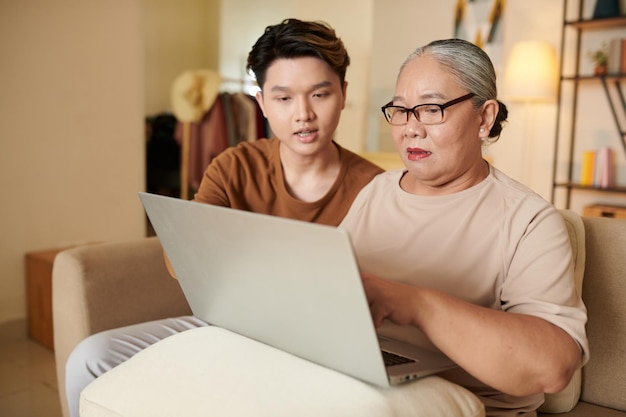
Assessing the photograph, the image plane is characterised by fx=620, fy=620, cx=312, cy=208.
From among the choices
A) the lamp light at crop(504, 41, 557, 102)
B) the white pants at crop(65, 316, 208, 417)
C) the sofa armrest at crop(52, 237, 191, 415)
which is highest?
the lamp light at crop(504, 41, 557, 102)

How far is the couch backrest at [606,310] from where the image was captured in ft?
4.32

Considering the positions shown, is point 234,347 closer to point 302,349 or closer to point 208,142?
point 302,349

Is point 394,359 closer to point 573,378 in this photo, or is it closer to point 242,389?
point 242,389

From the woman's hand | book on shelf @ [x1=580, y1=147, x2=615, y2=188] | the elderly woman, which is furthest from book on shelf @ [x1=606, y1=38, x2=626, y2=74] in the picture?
the woman's hand

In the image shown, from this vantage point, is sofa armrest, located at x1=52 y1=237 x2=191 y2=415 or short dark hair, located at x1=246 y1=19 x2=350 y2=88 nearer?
short dark hair, located at x1=246 y1=19 x2=350 y2=88

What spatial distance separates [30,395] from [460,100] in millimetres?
2033

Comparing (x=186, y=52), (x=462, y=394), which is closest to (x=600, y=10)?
(x=462, y=394)

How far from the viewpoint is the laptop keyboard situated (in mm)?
922

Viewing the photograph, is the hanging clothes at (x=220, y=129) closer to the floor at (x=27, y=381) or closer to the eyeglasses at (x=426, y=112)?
the floor at (x=27, y=381)

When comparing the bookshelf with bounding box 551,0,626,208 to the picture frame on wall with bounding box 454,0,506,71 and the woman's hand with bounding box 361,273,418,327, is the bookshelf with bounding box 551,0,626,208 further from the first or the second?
the woman's hand with bounding box 361,273,418,327

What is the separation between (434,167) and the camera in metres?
1.13

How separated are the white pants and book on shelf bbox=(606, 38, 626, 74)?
124 inches

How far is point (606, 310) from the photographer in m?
1.33

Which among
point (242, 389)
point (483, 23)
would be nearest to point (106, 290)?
point (242, 389)
